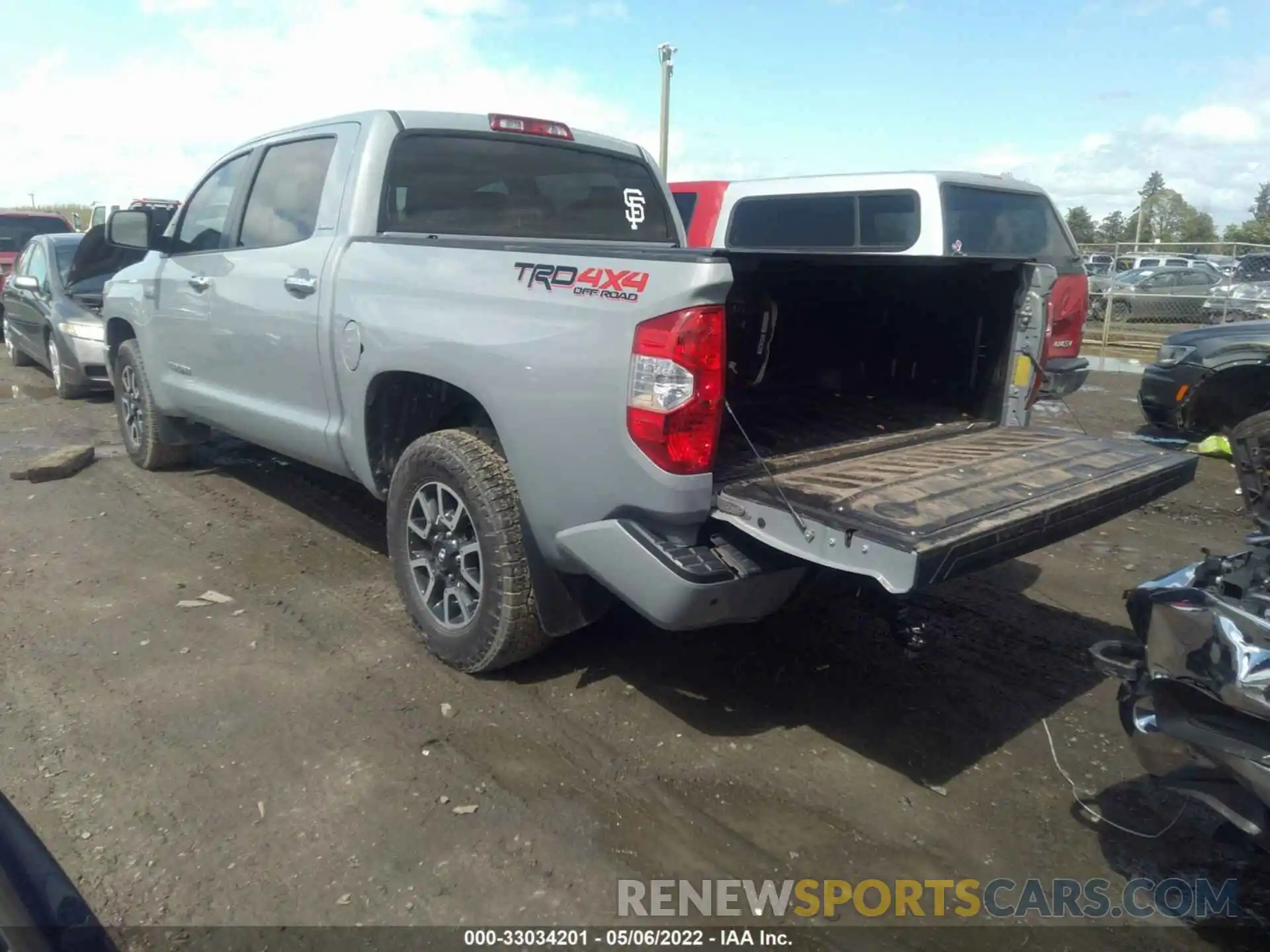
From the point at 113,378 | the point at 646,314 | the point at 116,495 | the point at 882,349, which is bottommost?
the point at 116,495

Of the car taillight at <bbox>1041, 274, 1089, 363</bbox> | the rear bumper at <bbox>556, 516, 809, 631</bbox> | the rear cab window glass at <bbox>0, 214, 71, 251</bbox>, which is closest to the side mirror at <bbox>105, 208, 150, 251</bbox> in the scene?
the rear bumper at <bbox>556, 516, 809, 631</bbox>

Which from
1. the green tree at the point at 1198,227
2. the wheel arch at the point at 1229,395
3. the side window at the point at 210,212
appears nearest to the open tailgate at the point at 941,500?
the side window at the point at 210,212

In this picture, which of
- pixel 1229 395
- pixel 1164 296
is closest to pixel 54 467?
pixel 1229 395

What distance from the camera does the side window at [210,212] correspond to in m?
5.30

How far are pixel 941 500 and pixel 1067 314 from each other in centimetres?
644

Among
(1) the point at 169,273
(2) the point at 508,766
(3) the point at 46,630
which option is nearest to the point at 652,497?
(2) the point at 508,766

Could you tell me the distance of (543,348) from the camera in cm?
319

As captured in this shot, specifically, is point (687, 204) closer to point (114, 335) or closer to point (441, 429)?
point (114, 335)

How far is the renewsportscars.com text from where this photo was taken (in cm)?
266

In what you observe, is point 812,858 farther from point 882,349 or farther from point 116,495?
point 116,495

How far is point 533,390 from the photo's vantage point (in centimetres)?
324

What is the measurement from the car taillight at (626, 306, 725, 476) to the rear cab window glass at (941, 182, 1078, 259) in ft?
17.2

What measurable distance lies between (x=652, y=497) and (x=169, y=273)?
13.2ft

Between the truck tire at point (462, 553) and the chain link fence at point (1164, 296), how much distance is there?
1278cm
